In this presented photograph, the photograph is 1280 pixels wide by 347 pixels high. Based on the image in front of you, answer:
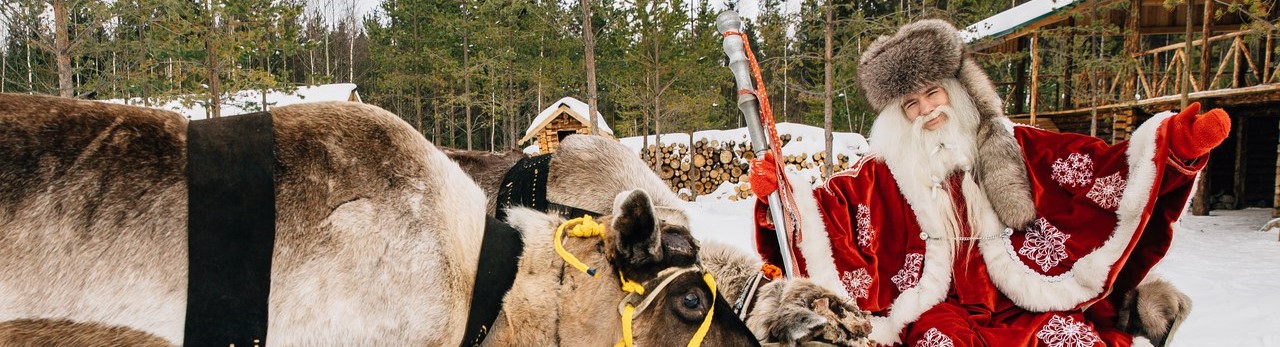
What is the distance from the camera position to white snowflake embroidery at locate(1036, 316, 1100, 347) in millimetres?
2197

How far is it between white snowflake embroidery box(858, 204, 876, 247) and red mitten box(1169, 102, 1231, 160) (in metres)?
1.03

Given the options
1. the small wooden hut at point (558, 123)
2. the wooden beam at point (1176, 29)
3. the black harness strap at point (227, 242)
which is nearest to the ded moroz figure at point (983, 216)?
the black harness strap at point (227, 242)

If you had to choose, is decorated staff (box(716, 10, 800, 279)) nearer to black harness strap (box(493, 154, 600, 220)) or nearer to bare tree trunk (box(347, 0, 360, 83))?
black harness strap (box(493, 154, 600, 220))

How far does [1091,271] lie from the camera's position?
225 centimetres

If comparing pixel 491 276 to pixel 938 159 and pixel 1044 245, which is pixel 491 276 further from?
pixel 1044 245

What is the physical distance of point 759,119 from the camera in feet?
8.41

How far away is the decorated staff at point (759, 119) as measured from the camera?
243 centimetres

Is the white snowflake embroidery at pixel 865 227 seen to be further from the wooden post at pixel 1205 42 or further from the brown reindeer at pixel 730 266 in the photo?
the wooden post at pixel 1205 42

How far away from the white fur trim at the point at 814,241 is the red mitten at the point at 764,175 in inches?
6.8

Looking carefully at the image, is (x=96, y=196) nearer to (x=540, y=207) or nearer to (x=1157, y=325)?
(x=540, y=207)

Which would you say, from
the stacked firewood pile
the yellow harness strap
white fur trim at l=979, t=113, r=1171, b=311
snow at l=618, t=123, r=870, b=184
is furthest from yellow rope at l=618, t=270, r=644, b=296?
the stacked firewood pile

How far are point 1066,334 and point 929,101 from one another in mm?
1066

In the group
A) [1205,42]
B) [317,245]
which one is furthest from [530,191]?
[1205,42]

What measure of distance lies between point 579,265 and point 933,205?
5.72 ft
